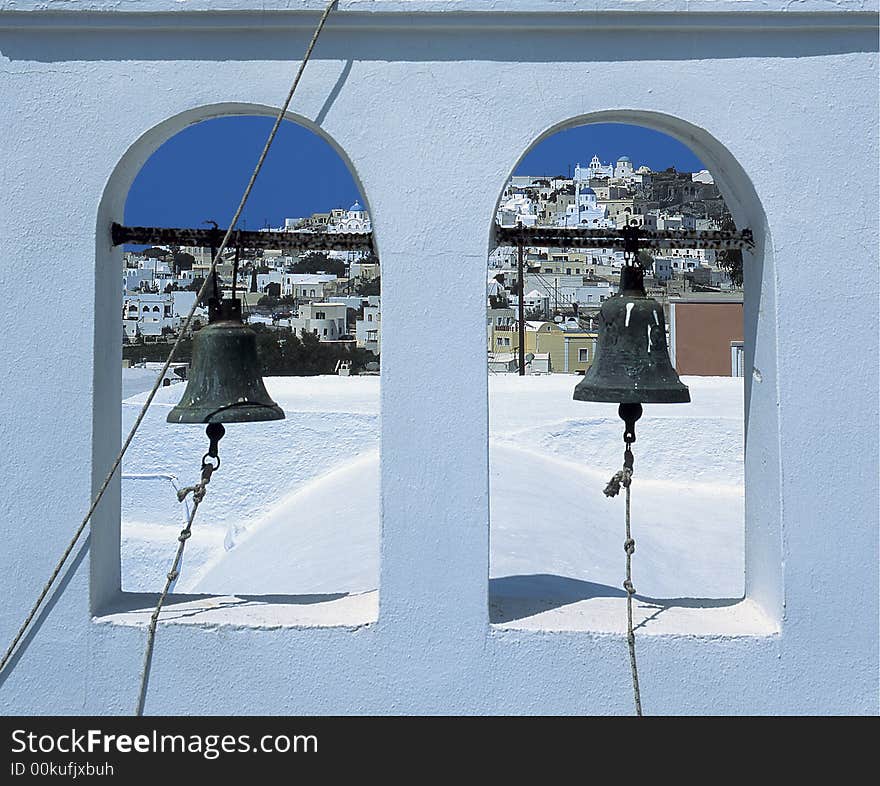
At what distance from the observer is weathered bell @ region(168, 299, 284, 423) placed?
3051mm

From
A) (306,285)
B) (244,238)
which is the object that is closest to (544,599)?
(244,238)

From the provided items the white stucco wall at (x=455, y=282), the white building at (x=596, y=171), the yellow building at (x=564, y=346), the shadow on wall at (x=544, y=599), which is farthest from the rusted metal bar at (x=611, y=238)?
the white building at (x=596, y=171)

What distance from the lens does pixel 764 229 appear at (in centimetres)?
290

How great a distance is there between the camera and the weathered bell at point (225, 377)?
305 cm

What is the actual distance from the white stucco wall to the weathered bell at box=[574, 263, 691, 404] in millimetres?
364

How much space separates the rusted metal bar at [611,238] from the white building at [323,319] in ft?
73.2

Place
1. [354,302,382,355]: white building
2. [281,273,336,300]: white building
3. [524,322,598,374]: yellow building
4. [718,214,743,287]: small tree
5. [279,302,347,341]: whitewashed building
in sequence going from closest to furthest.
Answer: [718,214,743,287]: small tree → [354,302,382,355]: white building → [524,322,598,374]: yellow building → [279,302,347,341]: whitewashed building → [281,273,336,300]: white building

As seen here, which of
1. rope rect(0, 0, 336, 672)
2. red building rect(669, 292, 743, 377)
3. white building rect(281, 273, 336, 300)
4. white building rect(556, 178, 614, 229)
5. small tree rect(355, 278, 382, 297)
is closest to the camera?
rope rect(0, 0, 336, 672)

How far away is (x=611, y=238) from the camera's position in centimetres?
307

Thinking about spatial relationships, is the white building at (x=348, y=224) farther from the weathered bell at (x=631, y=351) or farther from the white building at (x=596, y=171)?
the white building at (x=596, y=171)

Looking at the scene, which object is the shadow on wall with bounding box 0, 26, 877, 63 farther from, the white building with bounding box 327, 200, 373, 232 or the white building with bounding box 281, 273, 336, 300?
the white building with bounding box 281, 273, 336, 300

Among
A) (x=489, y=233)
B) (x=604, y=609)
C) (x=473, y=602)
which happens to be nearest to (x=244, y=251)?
(x=489, y=233)

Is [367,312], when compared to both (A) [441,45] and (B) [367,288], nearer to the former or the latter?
(B) [367,288]

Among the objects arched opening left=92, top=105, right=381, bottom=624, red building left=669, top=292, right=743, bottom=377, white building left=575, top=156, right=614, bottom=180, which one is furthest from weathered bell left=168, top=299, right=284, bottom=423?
white building left=575, top=156, right=614, bottom=180
